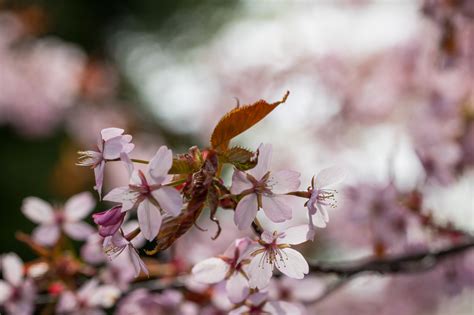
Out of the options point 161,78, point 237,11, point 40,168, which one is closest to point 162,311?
point 40,168

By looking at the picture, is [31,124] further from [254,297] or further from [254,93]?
[254,297]

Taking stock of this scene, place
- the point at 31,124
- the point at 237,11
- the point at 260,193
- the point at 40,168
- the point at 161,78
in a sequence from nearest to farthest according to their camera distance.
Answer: the point at 260,193, the point at 31,124, the point at 40,168, the point at 161,78, the point at 237,11

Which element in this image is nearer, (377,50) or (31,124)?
(377,50)

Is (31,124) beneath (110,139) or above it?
beneath

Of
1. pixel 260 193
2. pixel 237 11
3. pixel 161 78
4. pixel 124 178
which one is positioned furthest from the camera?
pixel 237 11

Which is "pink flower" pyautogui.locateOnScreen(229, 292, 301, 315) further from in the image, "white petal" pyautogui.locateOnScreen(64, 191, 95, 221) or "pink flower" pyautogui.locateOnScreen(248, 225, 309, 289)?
"white petal" pyautogui.locateOnScreen(64, 191, 95, 221)

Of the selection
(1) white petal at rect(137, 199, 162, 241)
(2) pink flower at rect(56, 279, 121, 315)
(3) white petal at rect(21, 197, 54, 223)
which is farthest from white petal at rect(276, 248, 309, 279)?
(3) white petal at rect(21, 197, 54, 223)
